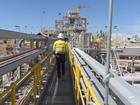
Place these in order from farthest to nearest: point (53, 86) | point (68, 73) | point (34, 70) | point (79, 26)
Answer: point (79, 26), point (68, 73), point (53, 86), point (34, 70)

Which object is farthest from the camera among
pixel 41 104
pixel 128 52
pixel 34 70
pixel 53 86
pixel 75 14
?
pixel 75 14

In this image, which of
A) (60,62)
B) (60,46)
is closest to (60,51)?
(60,46)

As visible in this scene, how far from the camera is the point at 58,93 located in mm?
8367

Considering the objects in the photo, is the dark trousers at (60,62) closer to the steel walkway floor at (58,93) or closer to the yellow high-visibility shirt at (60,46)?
the yellow high-visibility shirt at (60,46)

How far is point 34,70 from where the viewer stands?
6270 millimetres

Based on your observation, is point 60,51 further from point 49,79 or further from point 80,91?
point 80,91

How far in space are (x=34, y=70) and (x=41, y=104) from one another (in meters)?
1.23

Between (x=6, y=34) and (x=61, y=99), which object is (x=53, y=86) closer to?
(x=61, y=99)

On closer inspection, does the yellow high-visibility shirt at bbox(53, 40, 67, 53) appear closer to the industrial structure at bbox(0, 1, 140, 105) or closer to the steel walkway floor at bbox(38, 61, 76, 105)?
the industrial structure at bbox(0, 1, 140, 105)

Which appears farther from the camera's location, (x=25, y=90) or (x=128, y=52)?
(x=128, y=52)

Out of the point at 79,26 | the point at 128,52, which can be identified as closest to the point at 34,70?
the point at 128,52

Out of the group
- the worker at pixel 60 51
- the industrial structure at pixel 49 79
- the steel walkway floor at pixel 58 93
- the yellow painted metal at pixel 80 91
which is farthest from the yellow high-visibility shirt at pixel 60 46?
the yellow painted metal at pixel 80 91

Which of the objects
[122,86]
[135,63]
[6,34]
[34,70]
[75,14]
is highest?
[75,14]

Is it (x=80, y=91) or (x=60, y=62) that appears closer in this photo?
(x=80, y=91)
